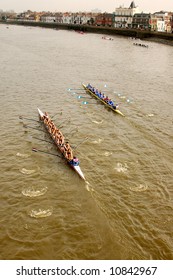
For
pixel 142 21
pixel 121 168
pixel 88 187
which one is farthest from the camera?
pixel 142 21

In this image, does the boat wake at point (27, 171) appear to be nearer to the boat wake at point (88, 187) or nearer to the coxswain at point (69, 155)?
the coxswain at point (69, 155)

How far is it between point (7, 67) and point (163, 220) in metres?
57.7

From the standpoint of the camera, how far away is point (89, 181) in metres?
23.2

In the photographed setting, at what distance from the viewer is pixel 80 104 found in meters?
41.8

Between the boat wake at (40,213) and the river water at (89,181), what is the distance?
0.21 ft

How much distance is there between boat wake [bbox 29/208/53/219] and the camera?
19359 millimetres

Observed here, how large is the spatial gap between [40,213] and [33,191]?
2.61 metres

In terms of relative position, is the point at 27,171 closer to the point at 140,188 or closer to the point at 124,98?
the point at 140,188

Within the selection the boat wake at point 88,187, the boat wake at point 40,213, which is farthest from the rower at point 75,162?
the boat wake at point 40,213

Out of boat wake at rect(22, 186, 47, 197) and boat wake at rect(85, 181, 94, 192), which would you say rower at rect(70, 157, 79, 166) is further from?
boat wake at rect(22, 186, 47, 197)

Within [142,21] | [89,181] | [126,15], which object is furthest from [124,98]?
[126,15]

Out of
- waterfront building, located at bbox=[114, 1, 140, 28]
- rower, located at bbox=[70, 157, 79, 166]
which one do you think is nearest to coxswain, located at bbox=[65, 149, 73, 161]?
rower, located at bbox=[70, 157, 79, 166]
